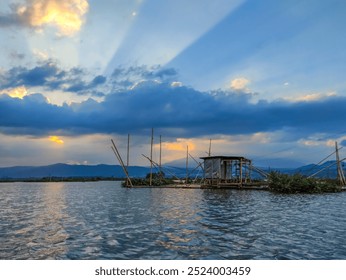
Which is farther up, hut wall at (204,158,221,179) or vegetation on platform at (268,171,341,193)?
hut wall at (204,158,221,179)

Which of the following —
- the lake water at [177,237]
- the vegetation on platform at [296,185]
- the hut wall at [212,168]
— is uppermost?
the hut wall at [212,168]

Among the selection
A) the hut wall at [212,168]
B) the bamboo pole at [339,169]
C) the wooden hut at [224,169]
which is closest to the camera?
the wooden hut at [224,169]

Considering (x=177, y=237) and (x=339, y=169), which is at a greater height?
(x=339, y=169)

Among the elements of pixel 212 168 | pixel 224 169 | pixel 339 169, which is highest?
pixel 339 169

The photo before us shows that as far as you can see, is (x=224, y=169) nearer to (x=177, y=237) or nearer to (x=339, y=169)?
(x=339, y=169)

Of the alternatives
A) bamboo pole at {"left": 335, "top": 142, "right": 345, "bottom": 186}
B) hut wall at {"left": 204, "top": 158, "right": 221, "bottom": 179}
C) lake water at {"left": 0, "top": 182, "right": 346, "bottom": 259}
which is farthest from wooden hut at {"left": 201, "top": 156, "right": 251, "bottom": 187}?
lake water at {"left": 0, "top": 182, "right": 346, "bottom": 259}

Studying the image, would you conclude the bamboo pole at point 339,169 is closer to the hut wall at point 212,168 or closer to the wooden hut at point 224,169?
the wooden hut at point 224,169

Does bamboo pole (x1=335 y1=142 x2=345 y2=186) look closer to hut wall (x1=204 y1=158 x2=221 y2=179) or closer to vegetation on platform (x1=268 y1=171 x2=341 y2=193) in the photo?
vegetation on platform (x1=268 y1=171 x2=341 y2=193)

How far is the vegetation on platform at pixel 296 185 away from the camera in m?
48.8

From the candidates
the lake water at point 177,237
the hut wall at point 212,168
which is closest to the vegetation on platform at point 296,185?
the hut wall at point 212,168

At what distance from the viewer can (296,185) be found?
48.6 meters

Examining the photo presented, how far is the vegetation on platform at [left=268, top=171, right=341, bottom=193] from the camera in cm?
4875

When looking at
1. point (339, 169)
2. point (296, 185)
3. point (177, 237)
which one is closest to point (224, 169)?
point (296, 185)

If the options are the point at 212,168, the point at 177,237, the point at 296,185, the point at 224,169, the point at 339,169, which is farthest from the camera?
the point at 339,169
